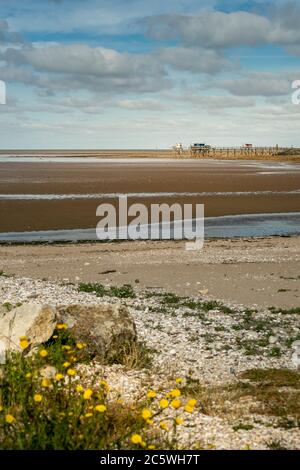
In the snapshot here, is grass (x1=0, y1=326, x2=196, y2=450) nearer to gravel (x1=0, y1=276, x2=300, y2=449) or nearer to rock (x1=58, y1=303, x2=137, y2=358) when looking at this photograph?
gravel (x1=0, y1=276, x2=300, y2=449)

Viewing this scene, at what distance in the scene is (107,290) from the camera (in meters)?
15.2

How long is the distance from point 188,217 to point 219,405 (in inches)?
902

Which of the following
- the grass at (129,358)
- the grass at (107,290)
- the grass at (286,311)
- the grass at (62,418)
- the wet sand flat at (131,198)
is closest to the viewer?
the grass at (62,418)

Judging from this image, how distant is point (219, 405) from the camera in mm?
7508

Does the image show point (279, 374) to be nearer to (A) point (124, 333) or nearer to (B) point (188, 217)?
(A) point (124, 333)

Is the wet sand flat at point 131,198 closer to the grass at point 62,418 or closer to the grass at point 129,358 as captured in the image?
the grass at point 129,358

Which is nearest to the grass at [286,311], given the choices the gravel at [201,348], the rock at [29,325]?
the gravel at [201,348]

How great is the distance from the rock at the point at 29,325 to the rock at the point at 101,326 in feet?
2.30

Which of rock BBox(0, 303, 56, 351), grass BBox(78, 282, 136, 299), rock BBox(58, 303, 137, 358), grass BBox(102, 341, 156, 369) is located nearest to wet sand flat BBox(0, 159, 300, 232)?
grass BBox(78, 282, 136, 299)

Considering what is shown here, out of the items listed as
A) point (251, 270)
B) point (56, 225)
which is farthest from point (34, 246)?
point (251, 270)

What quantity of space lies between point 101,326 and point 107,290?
6.10m

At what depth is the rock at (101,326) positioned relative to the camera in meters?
8.95

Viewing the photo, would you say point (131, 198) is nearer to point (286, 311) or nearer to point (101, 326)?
point (286, 311)

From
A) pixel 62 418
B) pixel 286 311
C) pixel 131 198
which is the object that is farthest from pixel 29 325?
pixel 131 198
